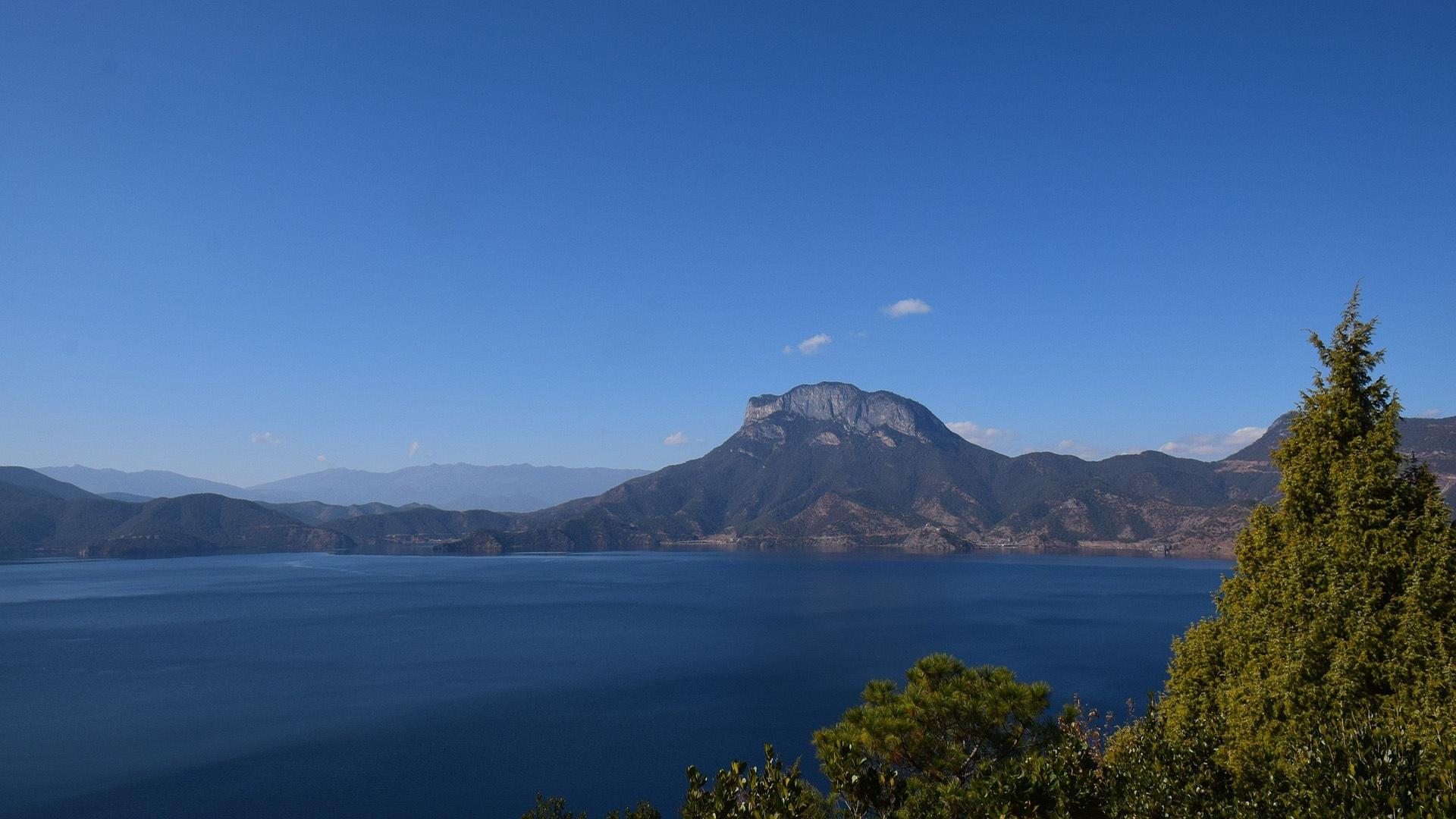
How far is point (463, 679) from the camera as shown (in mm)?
62156

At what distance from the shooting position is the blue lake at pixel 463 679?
37.5m

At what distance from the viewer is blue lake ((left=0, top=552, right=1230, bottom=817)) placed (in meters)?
37.5

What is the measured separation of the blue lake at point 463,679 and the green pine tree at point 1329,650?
2822 cm

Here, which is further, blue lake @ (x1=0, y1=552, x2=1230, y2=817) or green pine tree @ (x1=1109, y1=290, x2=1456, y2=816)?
blue lake @ (x1=0, y1=552, x2=1230, y2=817)

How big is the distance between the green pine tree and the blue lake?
92.6ft

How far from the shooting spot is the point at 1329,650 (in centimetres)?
1191

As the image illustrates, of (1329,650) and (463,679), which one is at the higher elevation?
(1329,650)

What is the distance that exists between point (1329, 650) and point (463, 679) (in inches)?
2432

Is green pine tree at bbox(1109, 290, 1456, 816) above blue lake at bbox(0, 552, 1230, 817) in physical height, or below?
above

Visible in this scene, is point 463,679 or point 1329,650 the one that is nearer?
point 1329,650

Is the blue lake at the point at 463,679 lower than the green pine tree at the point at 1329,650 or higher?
lower

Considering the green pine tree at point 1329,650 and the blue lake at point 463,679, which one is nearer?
the green pine tree at point 1329,650

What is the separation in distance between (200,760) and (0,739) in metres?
15.2

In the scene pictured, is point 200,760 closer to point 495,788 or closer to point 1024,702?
point 495,788
